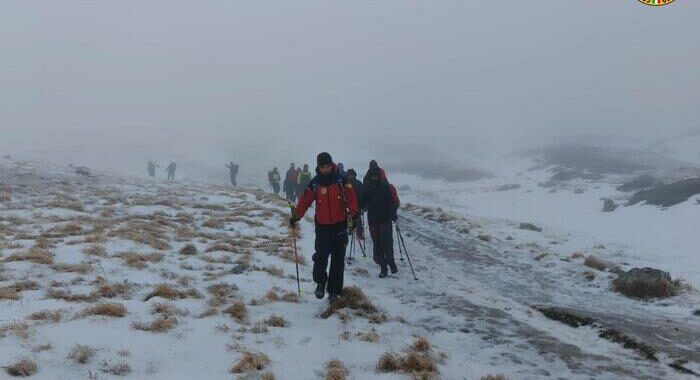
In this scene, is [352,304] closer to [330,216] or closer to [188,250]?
[330,216]

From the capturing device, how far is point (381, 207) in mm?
13016

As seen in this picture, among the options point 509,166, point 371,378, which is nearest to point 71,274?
A: point 371,378

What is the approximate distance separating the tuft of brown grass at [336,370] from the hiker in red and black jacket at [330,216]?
108 inches

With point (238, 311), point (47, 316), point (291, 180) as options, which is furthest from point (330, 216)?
point (291, 180)

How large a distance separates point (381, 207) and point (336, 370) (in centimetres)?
746

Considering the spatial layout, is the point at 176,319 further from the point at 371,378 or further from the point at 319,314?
the point at 371,378

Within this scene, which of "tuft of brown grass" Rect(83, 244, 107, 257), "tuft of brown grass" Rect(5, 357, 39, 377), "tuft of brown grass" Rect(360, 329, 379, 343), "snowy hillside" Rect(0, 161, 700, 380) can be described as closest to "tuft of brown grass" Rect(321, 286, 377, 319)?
"snowy hillside" Rect(0, 161, 700, 380)

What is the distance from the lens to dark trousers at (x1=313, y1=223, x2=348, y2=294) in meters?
8.98

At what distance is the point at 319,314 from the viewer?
27.4 feet

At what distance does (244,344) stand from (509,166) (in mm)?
123934

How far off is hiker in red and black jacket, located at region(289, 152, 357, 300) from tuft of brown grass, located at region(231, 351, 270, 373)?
9.69 feet

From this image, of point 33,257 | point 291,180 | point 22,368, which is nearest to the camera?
point 22,368

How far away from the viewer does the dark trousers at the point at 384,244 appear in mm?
12688

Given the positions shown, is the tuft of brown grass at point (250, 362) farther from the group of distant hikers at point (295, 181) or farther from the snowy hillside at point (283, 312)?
the group of distant hikers at point (295, 181)
